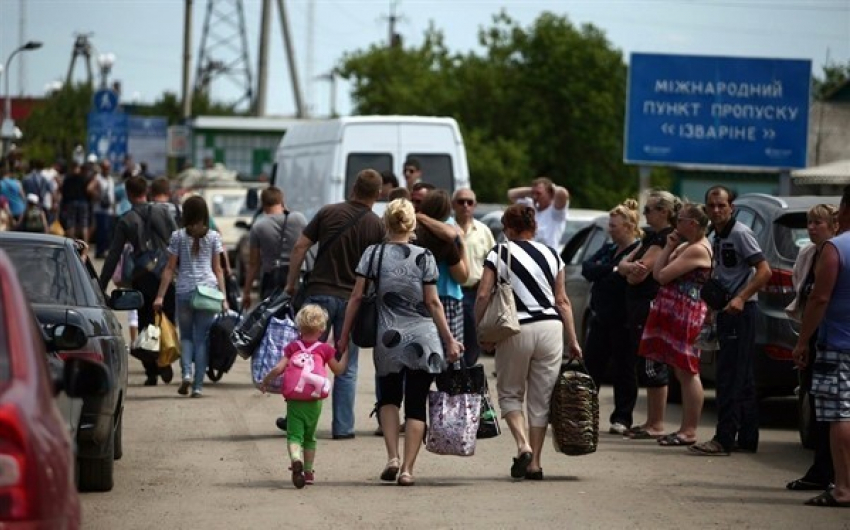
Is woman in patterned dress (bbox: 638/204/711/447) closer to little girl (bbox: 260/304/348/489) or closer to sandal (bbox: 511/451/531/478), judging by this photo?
sandal (bbox: 511/451/531/478)

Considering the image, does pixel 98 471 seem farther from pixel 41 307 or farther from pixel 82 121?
pixel 82 121

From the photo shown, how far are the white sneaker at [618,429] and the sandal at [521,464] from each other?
2.86 metres

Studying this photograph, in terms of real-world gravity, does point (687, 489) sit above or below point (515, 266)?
below

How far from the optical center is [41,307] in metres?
10.4

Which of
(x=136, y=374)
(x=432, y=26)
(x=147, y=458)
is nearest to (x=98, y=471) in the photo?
(x=147, y=458)

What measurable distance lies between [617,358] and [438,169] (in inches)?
392

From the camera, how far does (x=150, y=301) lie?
17344 mm

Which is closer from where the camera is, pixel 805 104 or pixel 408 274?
pixel 408 274

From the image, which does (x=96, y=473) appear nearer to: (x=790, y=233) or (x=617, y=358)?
(x=617, y=358)

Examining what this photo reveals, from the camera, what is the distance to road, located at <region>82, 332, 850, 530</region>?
398 inches

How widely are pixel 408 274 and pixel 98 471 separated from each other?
2105 mm

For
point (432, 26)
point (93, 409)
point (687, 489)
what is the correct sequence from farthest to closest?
point (432, 26)
point (687, 489)
point (93, 409)

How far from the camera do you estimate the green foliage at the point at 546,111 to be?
233 feet

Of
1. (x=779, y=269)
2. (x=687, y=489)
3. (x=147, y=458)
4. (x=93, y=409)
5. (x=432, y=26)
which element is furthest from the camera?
(x=432, y=26)
